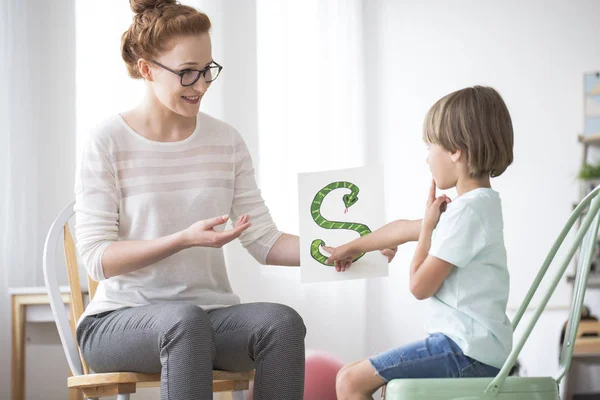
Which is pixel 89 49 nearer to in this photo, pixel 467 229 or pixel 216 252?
pixel 216 252

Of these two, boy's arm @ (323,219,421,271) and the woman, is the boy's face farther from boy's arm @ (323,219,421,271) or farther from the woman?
the woman

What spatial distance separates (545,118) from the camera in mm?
3473

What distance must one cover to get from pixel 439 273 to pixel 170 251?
1.78ft

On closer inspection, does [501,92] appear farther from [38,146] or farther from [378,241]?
[378,241]

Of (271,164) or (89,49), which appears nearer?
(89,49)

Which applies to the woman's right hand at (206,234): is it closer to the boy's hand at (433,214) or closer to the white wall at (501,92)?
the boy's hand at (433,214)

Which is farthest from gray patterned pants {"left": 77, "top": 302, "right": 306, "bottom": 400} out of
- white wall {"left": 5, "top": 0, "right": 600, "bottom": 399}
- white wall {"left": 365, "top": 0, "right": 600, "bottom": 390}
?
white wall {"left": 365, "top": 0, "right": 600, "bottom": 390}

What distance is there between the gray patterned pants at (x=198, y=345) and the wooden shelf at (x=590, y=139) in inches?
89.3

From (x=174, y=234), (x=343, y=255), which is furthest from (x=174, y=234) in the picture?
(x=343, y=255)

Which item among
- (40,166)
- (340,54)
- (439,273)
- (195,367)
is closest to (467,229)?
(439,273)

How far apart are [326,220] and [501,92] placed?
7.06ft

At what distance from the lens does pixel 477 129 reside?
1.40m

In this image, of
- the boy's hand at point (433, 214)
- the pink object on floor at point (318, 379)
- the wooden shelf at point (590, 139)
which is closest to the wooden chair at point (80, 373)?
the boy's hand at point (433, 214)

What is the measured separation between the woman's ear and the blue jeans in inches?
32.2
